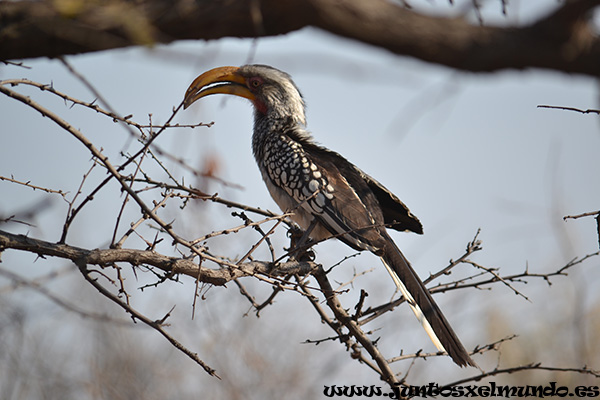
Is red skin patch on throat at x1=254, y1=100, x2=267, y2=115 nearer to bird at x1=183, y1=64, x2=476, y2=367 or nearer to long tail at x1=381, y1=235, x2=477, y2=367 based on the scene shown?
bird at x1=183, y1=64, x2=476, y2=367

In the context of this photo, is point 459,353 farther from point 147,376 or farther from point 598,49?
point 147,376

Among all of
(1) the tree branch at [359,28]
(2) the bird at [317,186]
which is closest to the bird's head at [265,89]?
(2) the bird at [317,186]

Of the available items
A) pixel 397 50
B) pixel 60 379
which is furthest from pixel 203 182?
pixel 60 379

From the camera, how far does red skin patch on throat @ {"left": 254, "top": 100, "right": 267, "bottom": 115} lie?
5.03 meters

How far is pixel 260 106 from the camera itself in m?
5.05

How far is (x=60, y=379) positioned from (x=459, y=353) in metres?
5.19

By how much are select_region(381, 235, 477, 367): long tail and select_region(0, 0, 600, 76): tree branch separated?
1.84 metres

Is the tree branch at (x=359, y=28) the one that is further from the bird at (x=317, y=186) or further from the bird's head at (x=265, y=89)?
the bird's head at (x=265, y=89)

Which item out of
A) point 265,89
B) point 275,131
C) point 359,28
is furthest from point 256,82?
point 359,28

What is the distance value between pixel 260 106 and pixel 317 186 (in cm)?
117

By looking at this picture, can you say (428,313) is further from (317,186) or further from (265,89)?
(265,89)

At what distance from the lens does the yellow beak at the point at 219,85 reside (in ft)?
14.9

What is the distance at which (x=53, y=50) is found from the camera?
1.99 meters

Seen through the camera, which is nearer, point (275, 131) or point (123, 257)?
point (123, 257)
